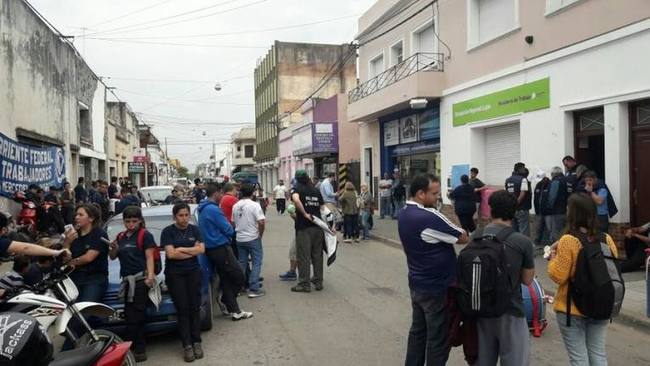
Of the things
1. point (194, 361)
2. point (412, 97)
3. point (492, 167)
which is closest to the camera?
point (194, 361)

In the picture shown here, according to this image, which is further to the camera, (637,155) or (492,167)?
(492,167)

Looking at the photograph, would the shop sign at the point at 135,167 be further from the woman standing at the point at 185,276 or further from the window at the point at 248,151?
the window at the point at 248,151

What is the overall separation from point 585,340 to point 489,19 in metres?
11.6

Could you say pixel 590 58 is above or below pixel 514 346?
above

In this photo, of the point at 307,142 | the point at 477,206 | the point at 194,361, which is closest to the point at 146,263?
the point at 194,361

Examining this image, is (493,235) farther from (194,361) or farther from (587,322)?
(194,361)

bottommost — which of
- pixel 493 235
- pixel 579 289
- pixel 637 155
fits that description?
pixel 579 289

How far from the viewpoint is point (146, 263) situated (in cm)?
555

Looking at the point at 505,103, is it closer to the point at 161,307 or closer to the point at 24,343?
the point at 161,307

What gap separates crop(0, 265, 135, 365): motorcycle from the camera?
12.6ft

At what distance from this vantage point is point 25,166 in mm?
15070

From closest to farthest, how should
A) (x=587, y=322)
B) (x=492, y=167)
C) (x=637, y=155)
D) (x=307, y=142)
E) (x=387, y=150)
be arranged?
(x=587, y=322)
(x=637, y=155)
(x=492, y=167)
(x=387, y=150)
(x=307, y=142)

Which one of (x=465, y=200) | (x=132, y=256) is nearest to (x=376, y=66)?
(x=465, y=200)

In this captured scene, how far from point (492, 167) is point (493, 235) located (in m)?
11.4
